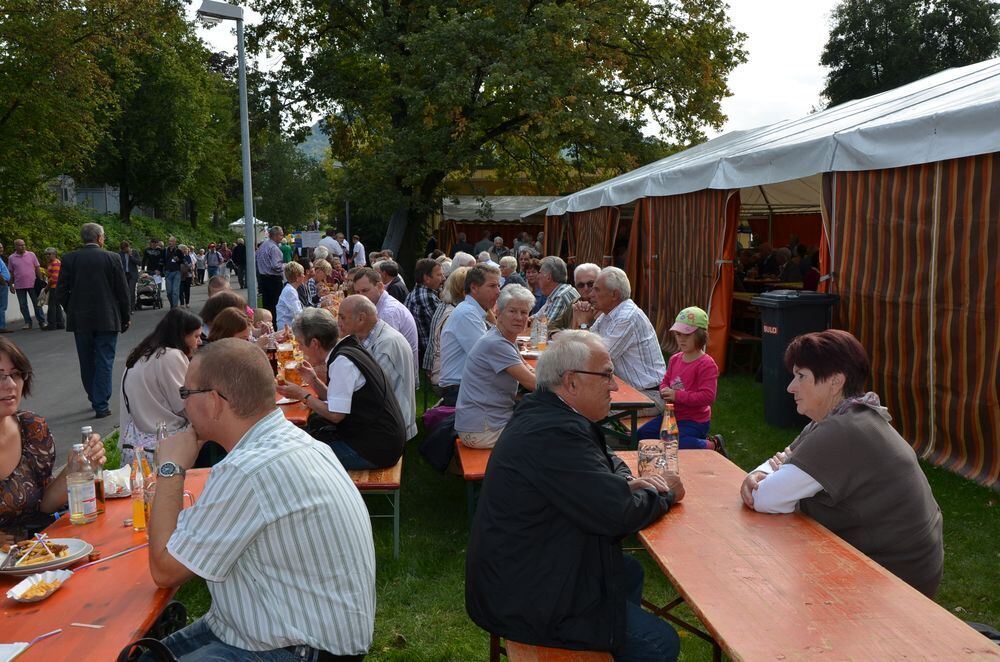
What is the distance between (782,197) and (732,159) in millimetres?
8150

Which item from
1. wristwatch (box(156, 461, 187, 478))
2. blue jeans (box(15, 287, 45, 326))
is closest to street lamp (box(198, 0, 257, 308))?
blue jeans (box(15, 287, 45, 326))

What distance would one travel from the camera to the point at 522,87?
66.2 ft

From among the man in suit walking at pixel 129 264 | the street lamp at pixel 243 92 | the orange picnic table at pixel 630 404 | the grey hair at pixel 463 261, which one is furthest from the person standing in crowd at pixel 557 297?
the man in suit walking at pixel 129 264

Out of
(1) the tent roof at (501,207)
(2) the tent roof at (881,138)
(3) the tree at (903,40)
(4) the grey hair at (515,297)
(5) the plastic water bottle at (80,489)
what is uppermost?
(3) the tree at (903,40)

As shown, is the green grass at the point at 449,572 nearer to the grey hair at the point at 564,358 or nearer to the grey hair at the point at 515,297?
the grey hair at the point at 515,297

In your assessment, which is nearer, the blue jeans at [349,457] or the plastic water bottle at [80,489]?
the plastic water bottle at [80,489]

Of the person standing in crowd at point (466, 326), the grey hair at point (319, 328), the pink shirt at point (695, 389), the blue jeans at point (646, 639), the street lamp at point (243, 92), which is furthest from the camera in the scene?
the street lamp at point (243, 92)

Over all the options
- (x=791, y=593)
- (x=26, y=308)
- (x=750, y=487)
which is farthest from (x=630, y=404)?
(x=26, y=308)

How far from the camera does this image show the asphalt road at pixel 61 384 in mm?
8352

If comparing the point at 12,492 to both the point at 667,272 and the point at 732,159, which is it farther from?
the point at 667,272

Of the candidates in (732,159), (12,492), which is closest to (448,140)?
(732,159)

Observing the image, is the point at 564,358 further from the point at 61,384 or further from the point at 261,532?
the point at 61,384

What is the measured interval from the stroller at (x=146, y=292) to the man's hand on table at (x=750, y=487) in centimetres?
2205

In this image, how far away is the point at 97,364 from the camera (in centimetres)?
903
